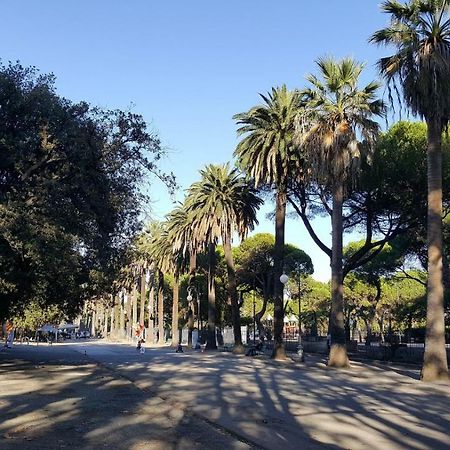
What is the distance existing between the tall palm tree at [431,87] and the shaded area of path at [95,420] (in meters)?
11.3

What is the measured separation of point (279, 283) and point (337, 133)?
1056 centimetres

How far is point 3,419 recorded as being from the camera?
10.2m

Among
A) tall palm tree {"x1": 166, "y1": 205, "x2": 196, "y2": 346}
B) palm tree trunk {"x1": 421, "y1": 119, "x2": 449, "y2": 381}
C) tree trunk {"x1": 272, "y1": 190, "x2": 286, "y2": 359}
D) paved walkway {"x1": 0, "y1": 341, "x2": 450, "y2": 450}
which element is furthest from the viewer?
tall palm tree {"x1": 166, "y1": 205, "x2": 196, "y2": 346}

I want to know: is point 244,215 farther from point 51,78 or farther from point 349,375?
point 51,78

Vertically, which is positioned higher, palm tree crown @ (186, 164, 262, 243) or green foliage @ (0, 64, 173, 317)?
palm tree crown @ (186, 164, 262, 243)

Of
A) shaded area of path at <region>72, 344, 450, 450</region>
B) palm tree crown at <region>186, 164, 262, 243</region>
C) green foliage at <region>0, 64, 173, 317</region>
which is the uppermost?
palm tree crown at <region>186, 164, 262, 243</region>

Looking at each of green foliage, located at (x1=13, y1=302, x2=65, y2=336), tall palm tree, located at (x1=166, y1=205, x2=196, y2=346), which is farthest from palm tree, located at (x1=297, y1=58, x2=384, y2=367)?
tall palm tree, located at (x1=166, y1=205, x2=196, y2=346)

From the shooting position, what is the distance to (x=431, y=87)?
21.2m

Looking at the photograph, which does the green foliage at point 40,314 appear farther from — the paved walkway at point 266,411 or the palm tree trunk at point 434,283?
the palm tree trunk at point 434,283

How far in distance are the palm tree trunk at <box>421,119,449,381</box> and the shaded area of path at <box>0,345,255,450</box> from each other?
36.3 feet

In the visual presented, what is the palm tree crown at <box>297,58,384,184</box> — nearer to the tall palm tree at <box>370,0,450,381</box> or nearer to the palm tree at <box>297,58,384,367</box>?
the palm tree at <box>297,58,384,367</box>

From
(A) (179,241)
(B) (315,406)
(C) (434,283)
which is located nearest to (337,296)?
(C) (434,283)

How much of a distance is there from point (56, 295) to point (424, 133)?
22.1m

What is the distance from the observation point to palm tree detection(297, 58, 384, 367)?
2828 centimetres
